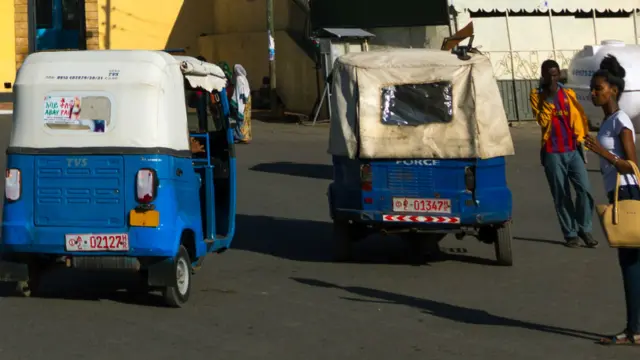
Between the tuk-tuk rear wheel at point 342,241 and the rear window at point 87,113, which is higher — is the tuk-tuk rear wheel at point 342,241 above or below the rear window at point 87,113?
below

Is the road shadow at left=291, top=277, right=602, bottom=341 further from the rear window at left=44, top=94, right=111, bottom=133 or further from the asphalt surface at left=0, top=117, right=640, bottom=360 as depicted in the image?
the rear window at left=44, top=94, right=111, bottom=133

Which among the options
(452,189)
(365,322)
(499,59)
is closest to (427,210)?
(452,189)

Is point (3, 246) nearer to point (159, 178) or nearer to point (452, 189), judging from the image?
point (159, 178)

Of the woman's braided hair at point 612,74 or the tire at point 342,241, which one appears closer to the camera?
the woman's braided hair at point 612,74

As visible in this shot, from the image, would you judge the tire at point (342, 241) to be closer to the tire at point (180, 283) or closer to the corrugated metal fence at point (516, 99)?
the tire at point (180, 283)

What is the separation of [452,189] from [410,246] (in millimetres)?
1472

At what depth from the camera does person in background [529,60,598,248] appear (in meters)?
11.8

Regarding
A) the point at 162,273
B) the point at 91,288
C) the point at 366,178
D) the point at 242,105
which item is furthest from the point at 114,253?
the point at 242,105

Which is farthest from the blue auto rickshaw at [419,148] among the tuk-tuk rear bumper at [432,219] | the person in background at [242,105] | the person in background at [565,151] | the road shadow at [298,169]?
the person in background at [242,105]

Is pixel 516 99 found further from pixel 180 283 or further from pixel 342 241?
pixel 180 283

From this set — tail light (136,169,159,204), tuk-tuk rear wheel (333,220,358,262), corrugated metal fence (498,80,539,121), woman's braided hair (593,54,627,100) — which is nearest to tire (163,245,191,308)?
tail light (136,169,159,204)

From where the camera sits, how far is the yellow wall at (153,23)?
30938mm

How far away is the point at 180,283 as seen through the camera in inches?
349

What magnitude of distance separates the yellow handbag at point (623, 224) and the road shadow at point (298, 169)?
34.7ft
